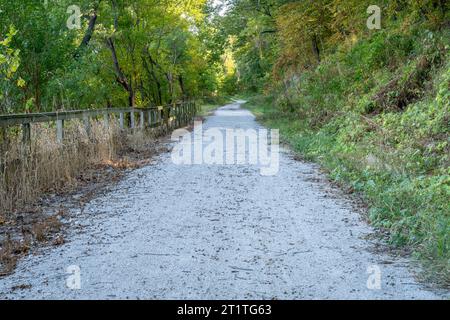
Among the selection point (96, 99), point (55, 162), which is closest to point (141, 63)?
point (96, 99)

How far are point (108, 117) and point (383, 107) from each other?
6.79m

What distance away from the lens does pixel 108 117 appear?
1374 centimetres

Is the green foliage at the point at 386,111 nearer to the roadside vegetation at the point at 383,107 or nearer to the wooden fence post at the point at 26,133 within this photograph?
the roadside vegetation at the point at 383,107

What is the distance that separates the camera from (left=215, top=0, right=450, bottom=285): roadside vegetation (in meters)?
6.12

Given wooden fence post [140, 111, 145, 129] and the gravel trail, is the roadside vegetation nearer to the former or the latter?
the gravel trail

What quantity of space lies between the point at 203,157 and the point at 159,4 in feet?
40.7

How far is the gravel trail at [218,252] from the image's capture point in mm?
4199

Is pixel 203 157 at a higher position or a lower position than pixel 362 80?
lower

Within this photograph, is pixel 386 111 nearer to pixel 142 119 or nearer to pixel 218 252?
pixel 218 252

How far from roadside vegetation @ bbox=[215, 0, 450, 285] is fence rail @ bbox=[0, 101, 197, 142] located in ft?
15.8

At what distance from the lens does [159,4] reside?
2289 centimetres
